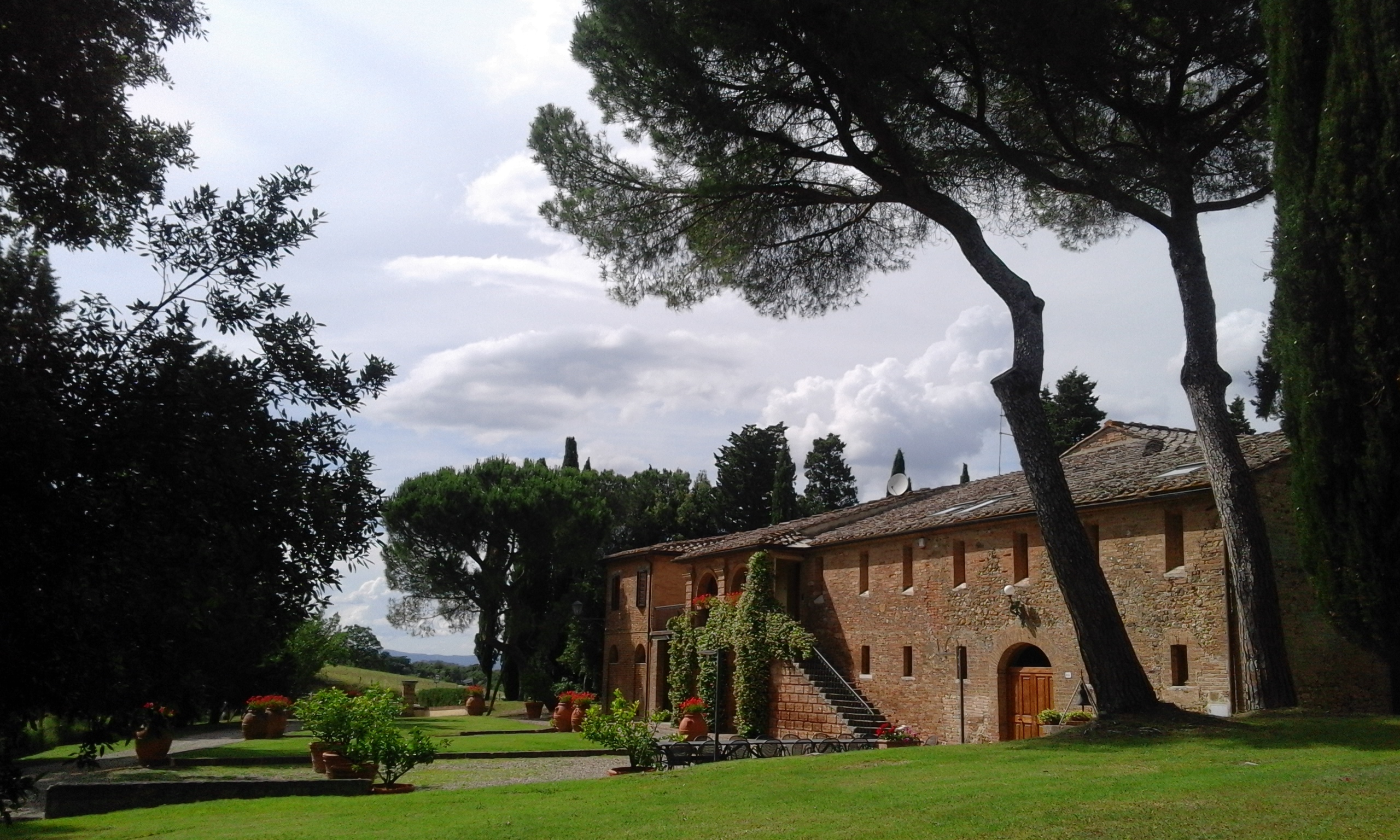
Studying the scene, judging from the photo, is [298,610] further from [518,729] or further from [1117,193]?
[518,729]

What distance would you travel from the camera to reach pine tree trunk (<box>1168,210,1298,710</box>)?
12930 mm

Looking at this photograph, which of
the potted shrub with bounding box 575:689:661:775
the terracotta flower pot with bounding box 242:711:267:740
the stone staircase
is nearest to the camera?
the potted shrub with bounding box 575:689:661:775

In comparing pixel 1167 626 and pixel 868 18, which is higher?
pixel 868 18

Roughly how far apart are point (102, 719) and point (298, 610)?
1082 millimetres

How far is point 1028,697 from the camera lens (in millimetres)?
19312

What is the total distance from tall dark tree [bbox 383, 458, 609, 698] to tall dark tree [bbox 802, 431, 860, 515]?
1205 cm

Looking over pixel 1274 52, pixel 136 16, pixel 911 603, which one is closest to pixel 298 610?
pixel 136 16

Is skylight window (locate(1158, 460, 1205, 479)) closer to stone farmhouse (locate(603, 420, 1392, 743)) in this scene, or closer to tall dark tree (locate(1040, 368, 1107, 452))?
stone farmhouse (locate(603, 420, 1392, 743))

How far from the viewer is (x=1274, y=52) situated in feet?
37.4

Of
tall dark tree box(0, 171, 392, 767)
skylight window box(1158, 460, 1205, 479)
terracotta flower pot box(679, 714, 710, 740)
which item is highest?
skylight window box(1158, 460, 1205, 479)

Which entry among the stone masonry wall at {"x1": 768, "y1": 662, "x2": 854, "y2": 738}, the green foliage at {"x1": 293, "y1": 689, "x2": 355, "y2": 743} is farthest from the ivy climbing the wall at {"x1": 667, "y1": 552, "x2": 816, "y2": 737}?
the green foliage at {"x1": 293, "y1": 689, "x2": 355, "y2": 743}

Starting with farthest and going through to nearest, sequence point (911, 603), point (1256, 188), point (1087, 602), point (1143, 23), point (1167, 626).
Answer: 1. point (911, 603)
2. point (1167, 626)
3. point (1256, 188)
4. point (1143, 23)
5. point (1087, 602)

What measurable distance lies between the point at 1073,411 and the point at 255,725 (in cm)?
3037

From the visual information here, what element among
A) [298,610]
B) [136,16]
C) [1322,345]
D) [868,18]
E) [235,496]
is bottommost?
[298,610]
